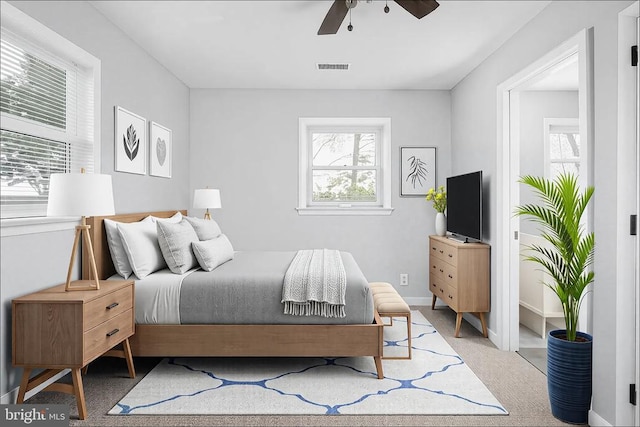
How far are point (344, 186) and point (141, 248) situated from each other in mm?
2980

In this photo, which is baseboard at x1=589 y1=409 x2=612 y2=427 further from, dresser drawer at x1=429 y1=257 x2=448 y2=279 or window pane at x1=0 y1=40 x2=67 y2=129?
window pane at x1=0 y1=40 x2=67 y2=129

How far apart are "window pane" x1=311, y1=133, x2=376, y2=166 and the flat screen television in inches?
48.0

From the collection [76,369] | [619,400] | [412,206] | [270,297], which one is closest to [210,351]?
[270,297]

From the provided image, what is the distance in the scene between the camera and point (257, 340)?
124 inches

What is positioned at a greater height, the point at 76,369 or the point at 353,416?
the point at 76,369

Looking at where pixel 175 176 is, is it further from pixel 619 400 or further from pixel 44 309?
pixel 619 400

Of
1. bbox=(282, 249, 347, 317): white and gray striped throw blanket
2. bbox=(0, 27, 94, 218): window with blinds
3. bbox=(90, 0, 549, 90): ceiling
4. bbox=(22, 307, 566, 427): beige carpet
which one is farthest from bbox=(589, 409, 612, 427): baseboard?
bbox=(0, 27, 94, 218): window with blinds

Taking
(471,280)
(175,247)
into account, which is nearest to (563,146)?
(471,280)

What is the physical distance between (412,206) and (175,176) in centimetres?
282

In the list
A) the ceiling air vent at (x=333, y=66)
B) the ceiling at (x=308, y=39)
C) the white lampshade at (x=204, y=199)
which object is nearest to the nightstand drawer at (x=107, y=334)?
Result: the white lampshade at (x=204, y=199)

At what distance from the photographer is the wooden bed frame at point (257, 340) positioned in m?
3.12

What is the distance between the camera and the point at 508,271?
12.8 ft

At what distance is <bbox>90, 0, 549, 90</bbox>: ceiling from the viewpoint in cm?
325

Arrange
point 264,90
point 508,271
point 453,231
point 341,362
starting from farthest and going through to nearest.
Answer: point 264,90 → point 453,231 → point 508,271 → point 341,362
